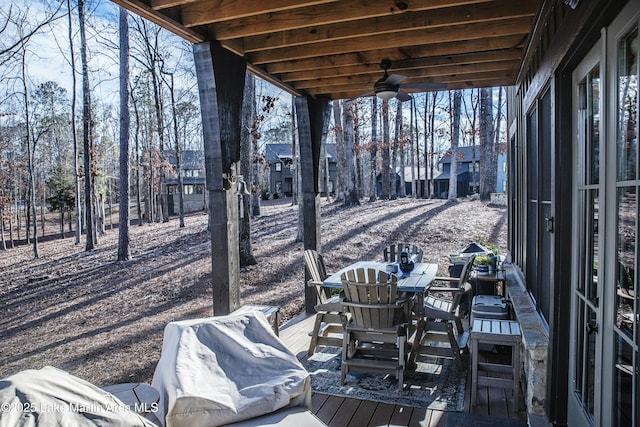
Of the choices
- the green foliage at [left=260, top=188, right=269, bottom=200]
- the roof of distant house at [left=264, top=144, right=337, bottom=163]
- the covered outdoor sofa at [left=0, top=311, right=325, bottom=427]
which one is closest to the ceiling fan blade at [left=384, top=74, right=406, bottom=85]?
the covered outdoor sofa at [left=0, top=311, right=325, bottom=427]

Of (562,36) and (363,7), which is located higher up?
(363,7)

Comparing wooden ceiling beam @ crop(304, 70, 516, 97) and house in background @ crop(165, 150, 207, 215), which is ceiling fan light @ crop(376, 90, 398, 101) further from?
house in background @ crop(165, 150, 207, 215)

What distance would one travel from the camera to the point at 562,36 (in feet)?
6.82

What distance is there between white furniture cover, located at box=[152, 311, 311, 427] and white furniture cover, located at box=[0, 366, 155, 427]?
379 mm

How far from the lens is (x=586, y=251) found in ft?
6.47

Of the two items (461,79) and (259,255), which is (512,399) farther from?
(259,255)

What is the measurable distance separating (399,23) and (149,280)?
310 inches

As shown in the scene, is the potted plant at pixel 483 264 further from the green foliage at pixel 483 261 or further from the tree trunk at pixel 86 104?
the tree trunk at pixel 86 104

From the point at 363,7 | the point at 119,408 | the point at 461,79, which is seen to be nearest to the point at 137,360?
the point at 119,408

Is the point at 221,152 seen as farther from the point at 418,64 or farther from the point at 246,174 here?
the point at 246,174

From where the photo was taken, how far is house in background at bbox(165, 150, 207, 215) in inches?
1235

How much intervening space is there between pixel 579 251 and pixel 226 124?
2.45 meters

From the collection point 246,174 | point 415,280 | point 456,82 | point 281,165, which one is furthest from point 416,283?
point 281,165

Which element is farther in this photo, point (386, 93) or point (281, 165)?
point (281, 165)
